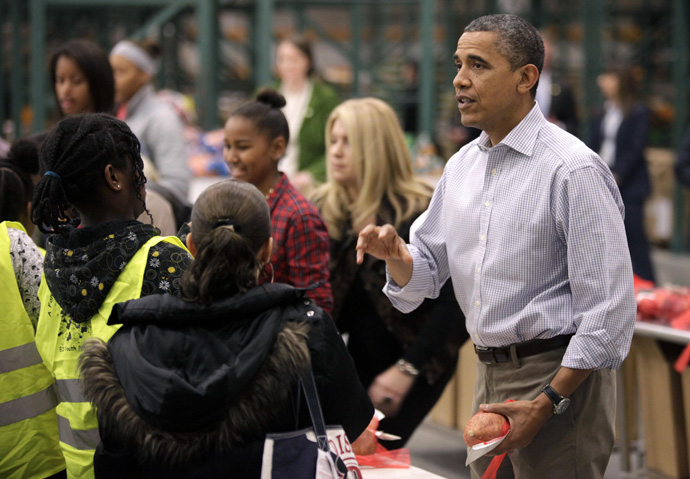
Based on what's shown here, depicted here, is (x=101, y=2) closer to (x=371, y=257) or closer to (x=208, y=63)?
(x=208, y=63)

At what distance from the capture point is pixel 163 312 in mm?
2002

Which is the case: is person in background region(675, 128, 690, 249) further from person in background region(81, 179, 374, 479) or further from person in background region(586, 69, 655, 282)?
person in background region(81, 179, 374, 479)

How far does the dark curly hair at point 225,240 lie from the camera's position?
2016 millimetres

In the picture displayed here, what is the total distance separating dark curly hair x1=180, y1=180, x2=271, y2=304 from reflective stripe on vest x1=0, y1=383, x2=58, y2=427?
0.87 meters

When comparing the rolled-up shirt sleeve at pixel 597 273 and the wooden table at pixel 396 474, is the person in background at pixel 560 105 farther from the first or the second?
the rolled-up shirt sleeve at pixel 597 273

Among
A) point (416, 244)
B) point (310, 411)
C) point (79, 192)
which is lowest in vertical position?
point (310, 411)

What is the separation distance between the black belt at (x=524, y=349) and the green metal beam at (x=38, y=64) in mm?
5941

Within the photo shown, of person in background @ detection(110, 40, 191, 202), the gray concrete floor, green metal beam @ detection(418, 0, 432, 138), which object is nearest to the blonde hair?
person in background @ detection(110, 40, 191, 202)

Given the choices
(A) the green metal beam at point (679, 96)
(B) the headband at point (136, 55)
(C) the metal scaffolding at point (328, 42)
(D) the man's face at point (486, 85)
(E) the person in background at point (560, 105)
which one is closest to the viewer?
(D) the man's face at point (486, 85)

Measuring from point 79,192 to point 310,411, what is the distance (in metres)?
0.83

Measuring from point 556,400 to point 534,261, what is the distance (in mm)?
362

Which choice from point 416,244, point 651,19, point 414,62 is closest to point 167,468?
point 416,244

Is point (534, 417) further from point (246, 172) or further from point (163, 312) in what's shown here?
point (246, 172)

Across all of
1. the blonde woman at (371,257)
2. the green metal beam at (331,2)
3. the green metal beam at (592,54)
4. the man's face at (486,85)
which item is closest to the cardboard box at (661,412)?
the blonde woman at (371,257)
